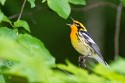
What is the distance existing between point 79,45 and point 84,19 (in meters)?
4.01

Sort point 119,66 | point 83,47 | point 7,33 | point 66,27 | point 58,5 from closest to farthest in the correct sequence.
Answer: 1. point 119,66
2. point 7,33
3. point 58,5
4. point 83,47
5. point 66,27

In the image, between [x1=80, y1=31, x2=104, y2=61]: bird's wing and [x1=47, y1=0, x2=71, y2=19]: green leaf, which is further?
[x1=80, y1=31, x2=104, y2=61]: bird's wing

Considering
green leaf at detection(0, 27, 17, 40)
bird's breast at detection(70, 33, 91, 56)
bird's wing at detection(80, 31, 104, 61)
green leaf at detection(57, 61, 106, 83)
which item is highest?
bird's wing at detection(80, 31, 104, 61)

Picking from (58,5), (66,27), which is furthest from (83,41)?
(66,27)

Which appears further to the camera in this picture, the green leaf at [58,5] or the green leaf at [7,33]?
the green leaf at [58,5]

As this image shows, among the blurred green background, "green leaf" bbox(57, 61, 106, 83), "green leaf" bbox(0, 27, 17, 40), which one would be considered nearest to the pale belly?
"green leaf" bbox(0, 27, 17, 40)

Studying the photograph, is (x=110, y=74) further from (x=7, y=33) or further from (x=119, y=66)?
(x=7, y=33)

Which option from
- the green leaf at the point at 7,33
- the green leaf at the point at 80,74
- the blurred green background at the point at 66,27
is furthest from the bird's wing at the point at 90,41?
the green leaf at the point at 80,74

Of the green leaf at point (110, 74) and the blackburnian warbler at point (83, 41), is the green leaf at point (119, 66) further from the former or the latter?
the blackburnian warbler at point (83, 41)

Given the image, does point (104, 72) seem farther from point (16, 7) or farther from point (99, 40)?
point (99, 40)

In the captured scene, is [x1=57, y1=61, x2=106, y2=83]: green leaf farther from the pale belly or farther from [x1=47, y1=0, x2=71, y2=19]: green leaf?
the pale belly

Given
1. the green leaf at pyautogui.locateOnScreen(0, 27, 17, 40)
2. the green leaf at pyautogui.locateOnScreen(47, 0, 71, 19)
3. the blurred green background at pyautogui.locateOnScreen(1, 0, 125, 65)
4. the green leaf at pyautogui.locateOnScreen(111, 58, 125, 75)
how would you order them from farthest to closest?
the blurred green background at pyautogui.locateOnScreen(1, 0, 125, 65)
the green leaf at pyautogui.locateOnScreen(47, 0, 71, 19)
the green leaf at pyautogui.locateOnScreen(0, 27, 17, 40)
the green leaf at pyautogui.locateOnScreen(111, 58, 125, 75)

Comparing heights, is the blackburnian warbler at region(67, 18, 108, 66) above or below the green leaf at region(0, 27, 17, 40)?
above

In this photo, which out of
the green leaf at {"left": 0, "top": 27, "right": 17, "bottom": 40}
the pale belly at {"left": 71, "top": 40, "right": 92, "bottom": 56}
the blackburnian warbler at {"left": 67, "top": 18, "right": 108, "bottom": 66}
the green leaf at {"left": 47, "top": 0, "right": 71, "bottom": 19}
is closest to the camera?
the green leaf at {"left": 0, "top": 27, "right": 17, "bottom": 40}
